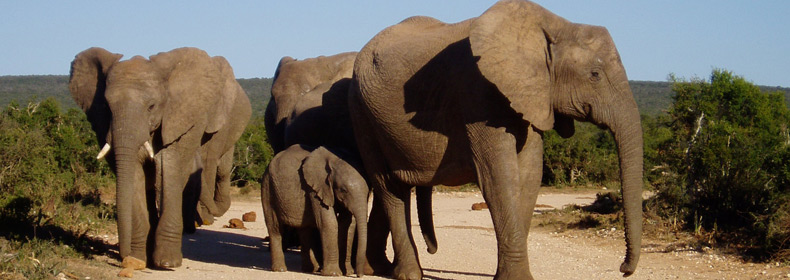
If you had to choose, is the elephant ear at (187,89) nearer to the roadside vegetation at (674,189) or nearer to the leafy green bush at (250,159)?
the roadside vegetation at (674,189)

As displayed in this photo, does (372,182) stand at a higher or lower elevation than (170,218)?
higher

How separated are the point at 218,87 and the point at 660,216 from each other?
617 centimetres

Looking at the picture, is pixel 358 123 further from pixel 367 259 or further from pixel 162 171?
pixel 162 171

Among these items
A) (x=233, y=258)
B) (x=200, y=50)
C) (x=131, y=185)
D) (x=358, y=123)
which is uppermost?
(x=200, y=50)

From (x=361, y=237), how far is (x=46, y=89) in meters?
70.8

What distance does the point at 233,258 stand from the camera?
11.0m

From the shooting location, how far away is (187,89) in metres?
10.4

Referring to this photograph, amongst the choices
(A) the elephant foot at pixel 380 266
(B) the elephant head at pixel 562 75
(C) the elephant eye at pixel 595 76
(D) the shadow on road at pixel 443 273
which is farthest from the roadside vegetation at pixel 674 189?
(C) the elephant eye at pixel 595 76

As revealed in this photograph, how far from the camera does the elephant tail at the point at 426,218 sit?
10117 millimetres

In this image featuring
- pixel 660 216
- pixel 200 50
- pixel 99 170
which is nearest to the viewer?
pixel 200 50

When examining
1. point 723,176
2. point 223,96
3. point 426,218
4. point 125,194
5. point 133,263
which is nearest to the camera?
point 125,194

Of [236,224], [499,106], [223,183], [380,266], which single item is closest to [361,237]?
[380,266]

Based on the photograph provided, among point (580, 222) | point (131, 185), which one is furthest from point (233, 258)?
point (580, 222)

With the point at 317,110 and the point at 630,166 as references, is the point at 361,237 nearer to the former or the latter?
the point at 317,110
